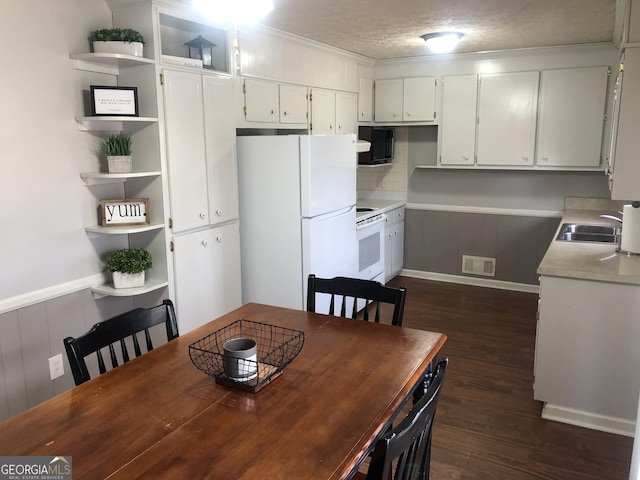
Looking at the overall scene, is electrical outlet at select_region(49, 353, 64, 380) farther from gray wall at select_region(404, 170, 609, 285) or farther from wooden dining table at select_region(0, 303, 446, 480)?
gray wall at select_region(404, 170, 609, 285)

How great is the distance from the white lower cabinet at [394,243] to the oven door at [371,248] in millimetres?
230

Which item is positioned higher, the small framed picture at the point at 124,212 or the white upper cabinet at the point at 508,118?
the white upper cabinet at the point at 508,118

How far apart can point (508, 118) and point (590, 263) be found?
238 centimetres

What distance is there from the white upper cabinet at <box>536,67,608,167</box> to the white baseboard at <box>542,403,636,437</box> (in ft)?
8.48

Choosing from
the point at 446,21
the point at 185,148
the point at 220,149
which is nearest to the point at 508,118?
the point at 446,21

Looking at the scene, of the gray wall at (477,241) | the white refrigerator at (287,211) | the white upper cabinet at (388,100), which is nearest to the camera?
the white refrigerator at (287,211)

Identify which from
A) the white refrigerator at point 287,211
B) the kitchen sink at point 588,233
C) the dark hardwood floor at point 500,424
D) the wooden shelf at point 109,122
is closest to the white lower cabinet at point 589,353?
the dark hardwood floor at point 500,424

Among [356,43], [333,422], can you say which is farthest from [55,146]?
[356,43]

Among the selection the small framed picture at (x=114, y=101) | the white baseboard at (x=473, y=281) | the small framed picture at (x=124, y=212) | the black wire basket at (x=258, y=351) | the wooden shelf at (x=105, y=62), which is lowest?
the white baseboard at (x=473, y=281)

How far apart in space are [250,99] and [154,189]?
104cm

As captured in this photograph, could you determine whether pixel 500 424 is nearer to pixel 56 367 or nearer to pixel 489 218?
pixel 56 367

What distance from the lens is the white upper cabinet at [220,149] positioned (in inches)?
129

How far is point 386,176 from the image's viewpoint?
232 inches

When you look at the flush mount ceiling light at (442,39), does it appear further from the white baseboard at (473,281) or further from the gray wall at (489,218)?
the white baseboard at (473,281)
